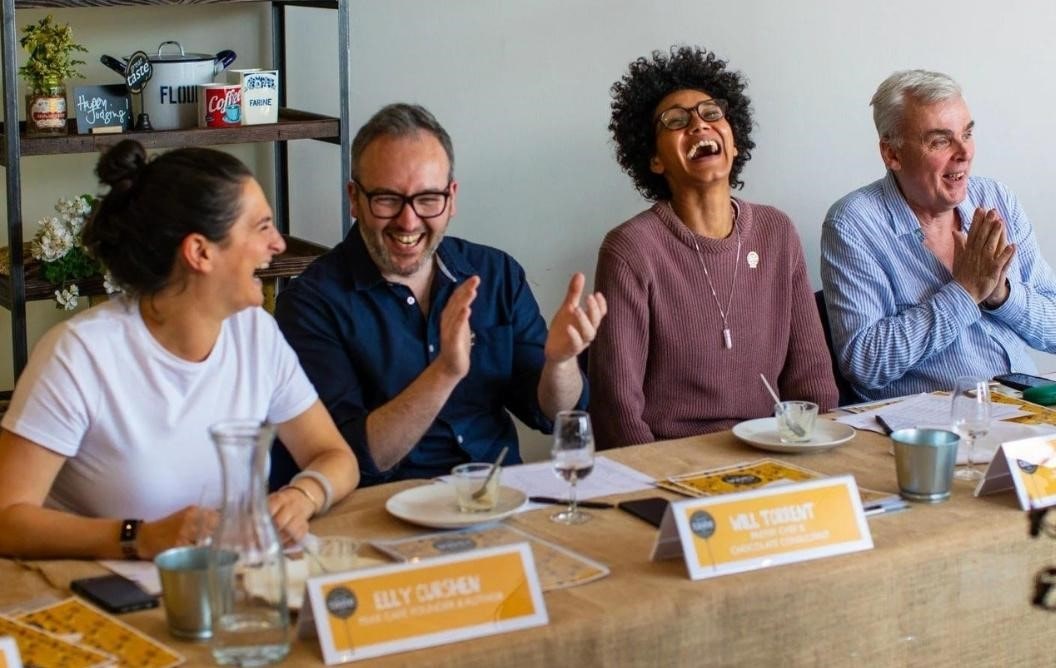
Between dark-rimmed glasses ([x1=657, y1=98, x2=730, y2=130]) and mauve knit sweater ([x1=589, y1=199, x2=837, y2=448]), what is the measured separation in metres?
0.18

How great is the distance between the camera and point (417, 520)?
187cm

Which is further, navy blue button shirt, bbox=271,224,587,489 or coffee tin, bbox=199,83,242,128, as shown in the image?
coffee tin, bbox=199,83,242,128

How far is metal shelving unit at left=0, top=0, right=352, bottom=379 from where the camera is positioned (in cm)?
275

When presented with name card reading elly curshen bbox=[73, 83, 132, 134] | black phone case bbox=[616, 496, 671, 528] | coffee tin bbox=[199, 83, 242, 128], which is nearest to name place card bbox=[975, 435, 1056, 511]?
black phone case bbox=[616, 496, 671, 528]

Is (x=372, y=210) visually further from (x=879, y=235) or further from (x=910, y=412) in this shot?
(x=879, y=235)

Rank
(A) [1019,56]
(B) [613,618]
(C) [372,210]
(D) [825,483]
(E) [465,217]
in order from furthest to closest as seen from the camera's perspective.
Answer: (A) [1019,56] < (E) [465,217] < (C) [372,210] < (D) [825,483] < (B) [613,618]

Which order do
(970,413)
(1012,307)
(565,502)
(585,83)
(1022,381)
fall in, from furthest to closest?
(585,83) → (1012,307) → (1022,381) → (970,413) → (565,502)

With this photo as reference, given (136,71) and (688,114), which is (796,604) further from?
(136,71)

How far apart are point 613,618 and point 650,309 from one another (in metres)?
1.39

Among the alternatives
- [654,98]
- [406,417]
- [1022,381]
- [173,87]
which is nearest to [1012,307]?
[1022,381]

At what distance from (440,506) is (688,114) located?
4.43 ft

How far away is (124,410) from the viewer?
194 cm

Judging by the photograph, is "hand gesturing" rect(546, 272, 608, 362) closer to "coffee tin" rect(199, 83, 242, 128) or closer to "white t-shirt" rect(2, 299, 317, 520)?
"white t-shirt" rect(2, 299, 317, 520)

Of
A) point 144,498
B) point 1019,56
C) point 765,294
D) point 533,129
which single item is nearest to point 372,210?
point 144,498
